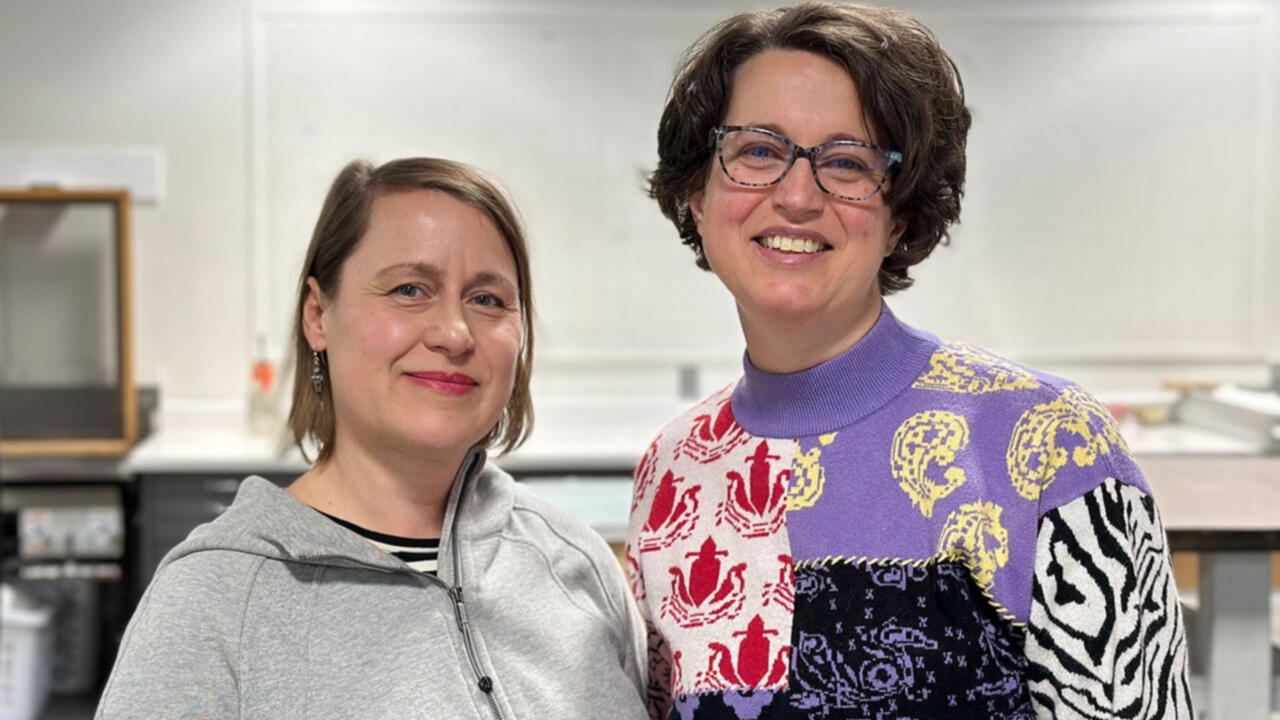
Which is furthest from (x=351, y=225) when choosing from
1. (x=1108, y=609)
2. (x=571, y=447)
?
(x=571, y=447)

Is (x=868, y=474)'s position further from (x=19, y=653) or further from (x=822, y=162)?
(x=19, y=653)

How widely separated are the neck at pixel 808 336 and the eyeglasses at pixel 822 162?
0.14m

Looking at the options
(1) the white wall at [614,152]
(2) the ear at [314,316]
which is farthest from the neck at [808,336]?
(1) the white wall at [614,152]

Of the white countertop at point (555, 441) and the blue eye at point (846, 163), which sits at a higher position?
the blue eye at point (846, 163)

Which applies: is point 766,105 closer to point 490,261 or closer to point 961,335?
point 490,261

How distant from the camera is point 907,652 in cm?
118

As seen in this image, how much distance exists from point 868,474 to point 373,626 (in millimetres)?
525

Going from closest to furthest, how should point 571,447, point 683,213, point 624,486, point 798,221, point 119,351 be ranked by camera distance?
point 798,221
point 683,213
point 624,486
point 571,447
point 119,351

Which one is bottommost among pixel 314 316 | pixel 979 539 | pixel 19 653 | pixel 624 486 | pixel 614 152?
pixel 19 653

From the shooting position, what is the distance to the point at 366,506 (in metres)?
1.36

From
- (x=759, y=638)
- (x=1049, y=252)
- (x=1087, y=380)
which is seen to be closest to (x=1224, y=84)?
(x=1049, y=252)

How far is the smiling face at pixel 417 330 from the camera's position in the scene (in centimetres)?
132

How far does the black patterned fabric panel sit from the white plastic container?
312 cm

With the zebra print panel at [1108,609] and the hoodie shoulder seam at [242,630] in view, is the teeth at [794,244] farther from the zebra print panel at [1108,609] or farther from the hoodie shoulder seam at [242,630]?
the hoodie shoulder seam at [242,630]
